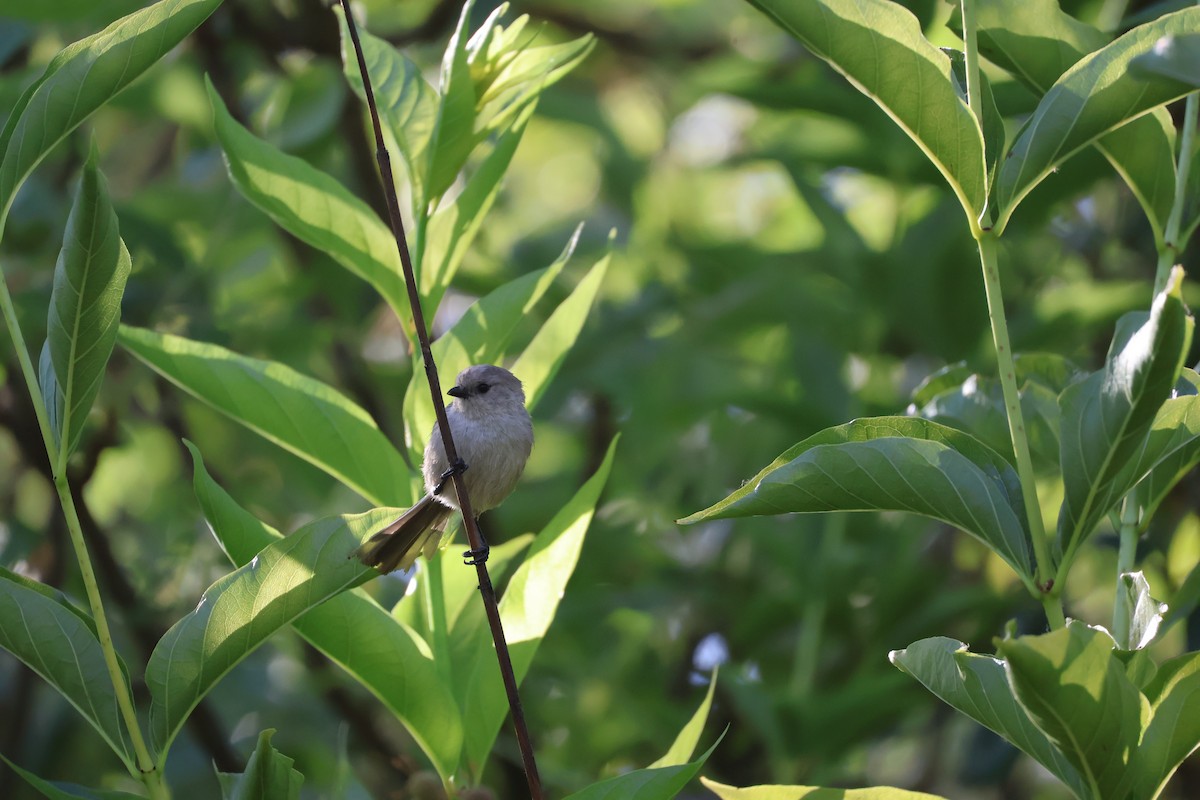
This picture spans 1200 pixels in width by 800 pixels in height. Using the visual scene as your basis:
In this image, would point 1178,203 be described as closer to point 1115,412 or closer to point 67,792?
point 1115,412

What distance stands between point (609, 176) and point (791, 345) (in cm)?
155

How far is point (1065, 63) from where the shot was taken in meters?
2.03

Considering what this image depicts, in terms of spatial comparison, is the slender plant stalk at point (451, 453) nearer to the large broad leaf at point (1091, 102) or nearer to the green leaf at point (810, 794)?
the green leaf at point (810, 794)

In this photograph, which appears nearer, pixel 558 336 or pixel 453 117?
pixel 453 117

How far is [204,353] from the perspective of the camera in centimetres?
210

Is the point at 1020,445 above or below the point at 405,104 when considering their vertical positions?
below

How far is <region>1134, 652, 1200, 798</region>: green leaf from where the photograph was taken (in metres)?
1.57

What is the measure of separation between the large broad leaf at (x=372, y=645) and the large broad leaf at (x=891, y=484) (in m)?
0.62

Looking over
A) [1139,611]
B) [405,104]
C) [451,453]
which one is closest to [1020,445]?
Result: [1139,611]

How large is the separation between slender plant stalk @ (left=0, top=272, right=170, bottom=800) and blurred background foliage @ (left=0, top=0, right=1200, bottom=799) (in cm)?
174

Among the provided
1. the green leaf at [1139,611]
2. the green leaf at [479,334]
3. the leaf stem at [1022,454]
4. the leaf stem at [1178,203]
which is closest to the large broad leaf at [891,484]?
the leaf stem at [1022,454]

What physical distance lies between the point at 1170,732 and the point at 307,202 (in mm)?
1567

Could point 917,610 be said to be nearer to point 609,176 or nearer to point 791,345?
point 791,345

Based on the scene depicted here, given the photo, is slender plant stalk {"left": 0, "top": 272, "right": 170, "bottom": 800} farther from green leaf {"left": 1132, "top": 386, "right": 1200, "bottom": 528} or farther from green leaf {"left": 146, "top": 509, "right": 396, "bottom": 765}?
green leaf {"left": 1132, "top": 386, "right": 1200, "bottom": 528}
